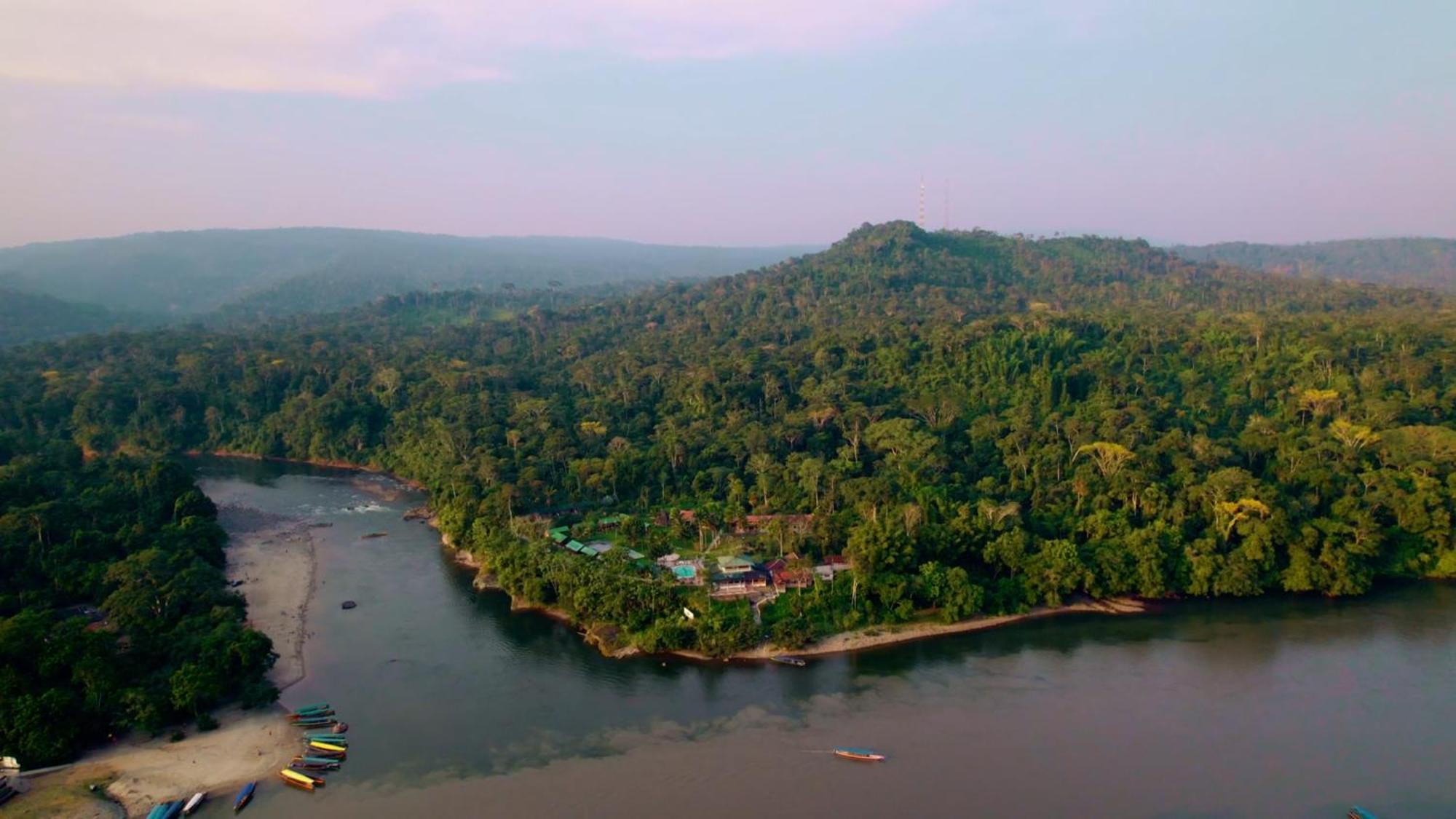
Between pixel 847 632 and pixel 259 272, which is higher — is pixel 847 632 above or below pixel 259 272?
below

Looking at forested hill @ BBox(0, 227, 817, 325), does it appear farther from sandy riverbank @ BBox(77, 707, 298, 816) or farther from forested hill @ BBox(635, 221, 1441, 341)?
sandy riverbank @ BBox(77, 707, 298, 816)

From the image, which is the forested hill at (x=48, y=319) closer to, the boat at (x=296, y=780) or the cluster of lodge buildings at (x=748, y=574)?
the boat at (x=296, y=780)

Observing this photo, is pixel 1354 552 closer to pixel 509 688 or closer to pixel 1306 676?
pixel 1306 676

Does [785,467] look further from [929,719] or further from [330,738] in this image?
[330,738]

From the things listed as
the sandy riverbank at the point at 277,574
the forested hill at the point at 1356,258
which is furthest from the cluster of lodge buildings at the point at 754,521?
→ the forested hill at the point at 1356,258

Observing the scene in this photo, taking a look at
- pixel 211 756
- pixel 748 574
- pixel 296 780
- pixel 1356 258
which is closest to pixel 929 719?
pixel 748 574
